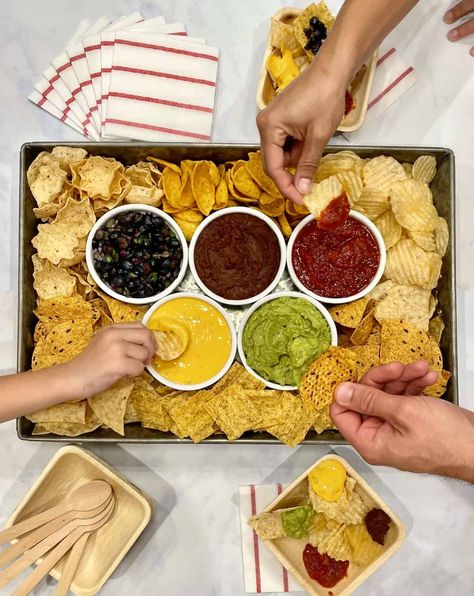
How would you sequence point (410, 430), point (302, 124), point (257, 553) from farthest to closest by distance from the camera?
point (257, 553), point (302, 124), point (410, 430)

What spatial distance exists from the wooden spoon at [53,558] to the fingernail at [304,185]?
1145mm

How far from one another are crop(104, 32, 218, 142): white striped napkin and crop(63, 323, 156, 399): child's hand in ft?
2.42

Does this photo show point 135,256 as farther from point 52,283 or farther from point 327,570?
point 327,570

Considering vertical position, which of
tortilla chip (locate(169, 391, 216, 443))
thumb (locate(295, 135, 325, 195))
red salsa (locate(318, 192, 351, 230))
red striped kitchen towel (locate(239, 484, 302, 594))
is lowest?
red striped kitchen towel (locate(239, 484, 302, 594))

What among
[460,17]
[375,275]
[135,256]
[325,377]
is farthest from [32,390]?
[460,17]

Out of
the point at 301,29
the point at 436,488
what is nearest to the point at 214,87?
the point at 301,29

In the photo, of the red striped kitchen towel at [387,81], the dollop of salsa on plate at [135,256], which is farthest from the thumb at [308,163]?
the red striped kitchen towel at [387,81]

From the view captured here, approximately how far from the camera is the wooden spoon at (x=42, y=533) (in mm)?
1820

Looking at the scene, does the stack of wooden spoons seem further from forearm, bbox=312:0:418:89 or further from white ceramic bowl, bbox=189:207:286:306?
forearm, bbox=312:0:418:89

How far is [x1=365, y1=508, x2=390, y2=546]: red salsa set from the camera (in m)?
1.95

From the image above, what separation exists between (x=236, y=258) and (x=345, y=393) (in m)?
0.56

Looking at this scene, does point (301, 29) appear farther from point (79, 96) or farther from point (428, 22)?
point (79, 96)

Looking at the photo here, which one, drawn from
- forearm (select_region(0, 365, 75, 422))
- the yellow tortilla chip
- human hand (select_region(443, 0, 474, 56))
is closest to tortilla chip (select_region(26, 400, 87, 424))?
the yellow tortilla chip

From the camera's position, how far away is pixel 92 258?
194cm
